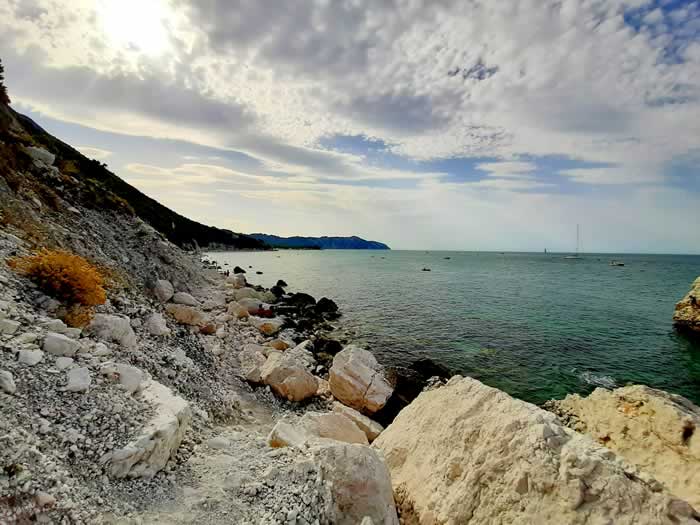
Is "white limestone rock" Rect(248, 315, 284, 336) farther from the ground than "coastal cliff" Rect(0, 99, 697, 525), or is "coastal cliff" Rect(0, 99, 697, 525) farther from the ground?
"coastal cliff" Rect(0, 99, 697, 525)

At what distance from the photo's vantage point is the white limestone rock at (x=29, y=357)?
5.82 meters

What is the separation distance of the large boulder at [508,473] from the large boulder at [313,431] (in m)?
1.79

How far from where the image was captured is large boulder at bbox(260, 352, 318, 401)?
12.9 m

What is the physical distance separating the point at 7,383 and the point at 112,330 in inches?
143

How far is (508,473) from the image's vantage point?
5.44 meters

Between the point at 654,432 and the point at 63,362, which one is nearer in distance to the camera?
the point at 63,362

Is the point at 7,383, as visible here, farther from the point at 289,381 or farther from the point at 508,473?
the point at 289,381

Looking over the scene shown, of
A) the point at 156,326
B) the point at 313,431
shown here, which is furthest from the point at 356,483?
the point at 156,326

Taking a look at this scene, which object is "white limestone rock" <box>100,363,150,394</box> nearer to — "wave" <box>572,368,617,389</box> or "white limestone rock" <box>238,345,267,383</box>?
"white limestone rock" <box>238,345,267,383</box>

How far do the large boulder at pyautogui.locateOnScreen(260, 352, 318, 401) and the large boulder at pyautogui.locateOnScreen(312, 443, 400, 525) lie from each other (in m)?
6.98

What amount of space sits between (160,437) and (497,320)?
29987mm

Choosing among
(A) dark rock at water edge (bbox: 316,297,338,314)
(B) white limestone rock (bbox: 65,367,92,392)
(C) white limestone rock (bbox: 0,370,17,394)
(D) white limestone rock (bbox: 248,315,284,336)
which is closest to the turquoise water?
(A) dark rock at water edge (bbox: 316,297,338,314)

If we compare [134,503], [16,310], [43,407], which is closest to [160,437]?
[134,503]

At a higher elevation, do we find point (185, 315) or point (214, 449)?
point (185, 315)
